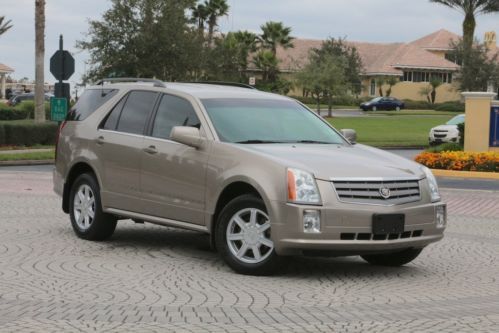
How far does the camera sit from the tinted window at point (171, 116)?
10.0 metres

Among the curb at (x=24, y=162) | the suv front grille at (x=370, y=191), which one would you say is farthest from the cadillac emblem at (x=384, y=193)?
the curb at (x=24, y=162)

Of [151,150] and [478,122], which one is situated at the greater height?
[151,150]

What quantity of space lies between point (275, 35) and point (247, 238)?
8303cm

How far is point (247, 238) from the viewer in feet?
29.0

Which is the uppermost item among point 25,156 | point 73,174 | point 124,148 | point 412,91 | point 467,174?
point 412,91

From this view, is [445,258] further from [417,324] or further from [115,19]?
[115,19]

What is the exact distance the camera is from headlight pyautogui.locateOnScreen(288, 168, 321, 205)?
8484mm

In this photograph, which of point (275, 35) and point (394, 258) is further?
point (275, 35)

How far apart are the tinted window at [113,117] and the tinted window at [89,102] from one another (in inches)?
9.5

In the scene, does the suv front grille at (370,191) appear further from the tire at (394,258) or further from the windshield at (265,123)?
the windshield at (265,123)

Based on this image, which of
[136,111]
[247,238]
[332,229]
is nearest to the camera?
[332,229]

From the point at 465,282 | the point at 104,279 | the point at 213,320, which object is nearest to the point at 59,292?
the point at 104,279

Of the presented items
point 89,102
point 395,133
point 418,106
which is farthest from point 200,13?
point 89,102

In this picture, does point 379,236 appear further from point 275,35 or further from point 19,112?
point 275,35
